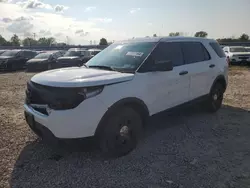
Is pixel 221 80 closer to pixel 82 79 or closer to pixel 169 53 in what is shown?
pixel 169 53

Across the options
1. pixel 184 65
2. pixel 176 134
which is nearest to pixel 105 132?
pixel 176 134

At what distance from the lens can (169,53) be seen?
464 centimetres

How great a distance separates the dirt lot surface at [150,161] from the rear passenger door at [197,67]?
2.54 ft

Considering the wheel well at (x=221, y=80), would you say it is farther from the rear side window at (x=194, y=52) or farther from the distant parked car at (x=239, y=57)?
the distant parked car at (x=239, y=57)

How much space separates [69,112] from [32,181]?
3.32ft

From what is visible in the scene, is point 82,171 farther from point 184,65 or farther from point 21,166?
point 184,65

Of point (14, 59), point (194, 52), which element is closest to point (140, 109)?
point (194, 52)

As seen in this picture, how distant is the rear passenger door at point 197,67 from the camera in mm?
5039

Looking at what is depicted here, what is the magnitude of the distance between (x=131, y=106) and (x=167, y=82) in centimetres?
93

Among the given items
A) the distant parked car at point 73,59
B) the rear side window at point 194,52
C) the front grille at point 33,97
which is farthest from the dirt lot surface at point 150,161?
the distant parked car at point 73,59

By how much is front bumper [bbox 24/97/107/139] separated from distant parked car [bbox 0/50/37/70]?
1589 centimetres

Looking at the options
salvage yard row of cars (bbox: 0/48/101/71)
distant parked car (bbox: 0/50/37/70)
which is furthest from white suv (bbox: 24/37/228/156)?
distant parked car (bbox: 0/50/37/70)

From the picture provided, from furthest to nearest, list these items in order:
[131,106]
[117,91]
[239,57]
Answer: [239,57] → [131,106] → [117,91]

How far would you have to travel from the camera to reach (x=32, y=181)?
3.15 m
